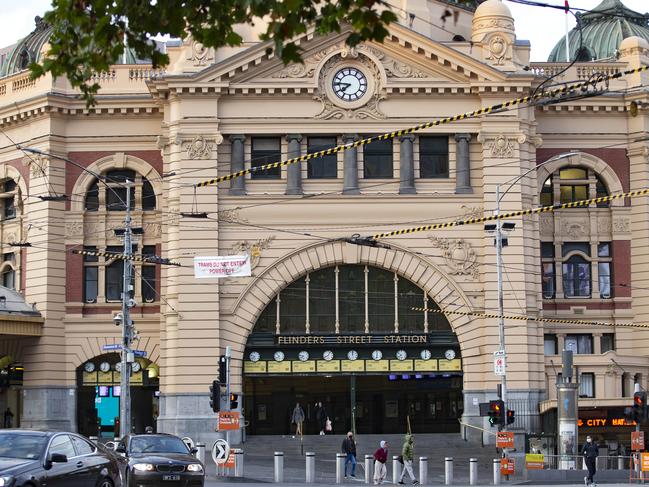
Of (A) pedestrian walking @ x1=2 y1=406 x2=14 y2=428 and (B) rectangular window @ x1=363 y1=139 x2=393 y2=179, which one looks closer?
(B) rectangular window @ x1=363 y1=139 x2=393 y2=179

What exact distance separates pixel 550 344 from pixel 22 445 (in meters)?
41.3

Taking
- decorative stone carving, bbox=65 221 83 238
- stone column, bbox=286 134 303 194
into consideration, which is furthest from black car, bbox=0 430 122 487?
decorative stone carving, bbox=65 221 83 238

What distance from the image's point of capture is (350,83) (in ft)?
194

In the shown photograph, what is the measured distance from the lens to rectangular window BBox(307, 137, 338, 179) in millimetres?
59281

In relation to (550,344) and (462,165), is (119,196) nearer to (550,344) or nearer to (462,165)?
(462,165)

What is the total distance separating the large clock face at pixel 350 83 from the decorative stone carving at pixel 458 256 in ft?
22.4

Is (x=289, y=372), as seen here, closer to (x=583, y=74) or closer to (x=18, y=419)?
(x=18, y=419)

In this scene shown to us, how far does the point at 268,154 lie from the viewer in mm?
58938

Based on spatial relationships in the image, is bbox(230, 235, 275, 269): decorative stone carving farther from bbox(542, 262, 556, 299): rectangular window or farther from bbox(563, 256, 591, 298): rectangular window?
bbox(563, 256, 591, 298): rectangular window

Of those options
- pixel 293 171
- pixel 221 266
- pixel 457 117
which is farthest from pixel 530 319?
pixel 457 117

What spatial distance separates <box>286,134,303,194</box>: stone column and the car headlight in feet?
125

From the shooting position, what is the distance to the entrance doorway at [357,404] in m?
62.1

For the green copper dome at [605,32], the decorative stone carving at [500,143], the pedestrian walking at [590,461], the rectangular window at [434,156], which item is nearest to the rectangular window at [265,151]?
the rectangular window at [434,156]

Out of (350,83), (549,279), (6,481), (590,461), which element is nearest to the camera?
(6,481)
